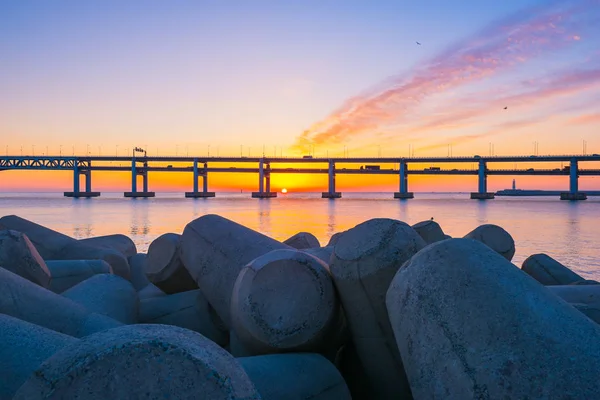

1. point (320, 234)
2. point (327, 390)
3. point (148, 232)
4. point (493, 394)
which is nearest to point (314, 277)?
point (327, 390)

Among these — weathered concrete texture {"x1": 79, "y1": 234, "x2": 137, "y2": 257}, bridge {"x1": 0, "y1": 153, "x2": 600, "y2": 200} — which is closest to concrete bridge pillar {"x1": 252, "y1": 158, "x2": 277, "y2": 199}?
bridge {"x1": 0, "y1": 153, "x2": 600, "y2": 200}

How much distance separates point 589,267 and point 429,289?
11.0 m

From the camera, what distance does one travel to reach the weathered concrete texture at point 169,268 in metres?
5.32

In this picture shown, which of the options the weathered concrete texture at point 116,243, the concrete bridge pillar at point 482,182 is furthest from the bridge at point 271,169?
the weathered concrete texture at point 116,243

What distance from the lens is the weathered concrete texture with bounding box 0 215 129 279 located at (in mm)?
6711

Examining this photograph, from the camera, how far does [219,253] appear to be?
179 inches

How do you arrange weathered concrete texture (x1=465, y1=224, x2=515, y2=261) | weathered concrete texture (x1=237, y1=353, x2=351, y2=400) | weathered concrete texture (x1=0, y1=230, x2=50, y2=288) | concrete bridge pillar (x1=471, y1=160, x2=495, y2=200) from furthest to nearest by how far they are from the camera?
concrete bridge pillar (x1=471, y1=160, x2=495, y2=200)
weathered concrete texture (x1=465, y1=224, x2=515, y2=261)
weathered concrete texture (x1=0, y1=230, x2=50, y2=288)
weathered concrete texture (x1=237, y1=353, x2=351, y2=400)

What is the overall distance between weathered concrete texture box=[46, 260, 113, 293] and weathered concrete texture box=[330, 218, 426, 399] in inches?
130

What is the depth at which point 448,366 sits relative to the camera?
200 cm

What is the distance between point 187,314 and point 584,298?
3192 millimetres

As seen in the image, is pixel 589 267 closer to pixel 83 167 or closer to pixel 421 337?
pixel 421 337

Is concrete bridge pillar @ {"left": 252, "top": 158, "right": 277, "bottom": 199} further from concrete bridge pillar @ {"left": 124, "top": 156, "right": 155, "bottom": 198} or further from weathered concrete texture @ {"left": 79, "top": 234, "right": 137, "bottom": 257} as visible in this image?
weathered concrete texture @ {"left": 79, "top": 234, "right": 137, "bottom": 257}

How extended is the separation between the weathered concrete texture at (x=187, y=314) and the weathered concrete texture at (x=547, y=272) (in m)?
3.94

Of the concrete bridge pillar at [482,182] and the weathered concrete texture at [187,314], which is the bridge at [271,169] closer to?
A: the concrete bridge pillar at [482,182]
